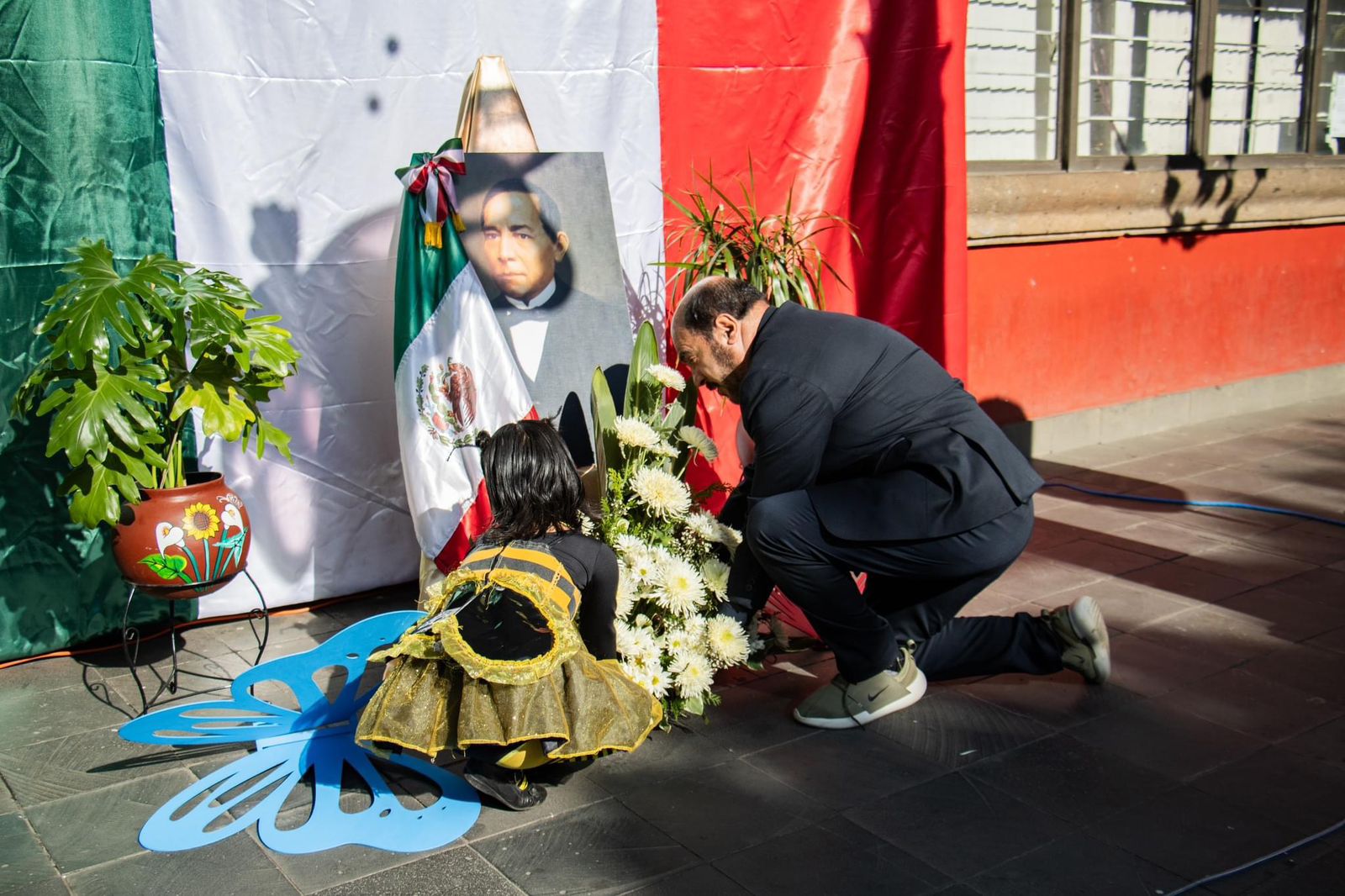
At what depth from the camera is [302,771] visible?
9.84 feet

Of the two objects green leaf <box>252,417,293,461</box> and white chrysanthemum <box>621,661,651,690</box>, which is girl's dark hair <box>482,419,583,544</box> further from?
green leaf <box>252,417,293,461</box>

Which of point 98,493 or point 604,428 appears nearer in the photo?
point 98,493

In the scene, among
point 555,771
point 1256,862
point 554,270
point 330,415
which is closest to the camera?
point 1256,862

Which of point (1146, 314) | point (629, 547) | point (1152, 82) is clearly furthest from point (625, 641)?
point (1152, 82)

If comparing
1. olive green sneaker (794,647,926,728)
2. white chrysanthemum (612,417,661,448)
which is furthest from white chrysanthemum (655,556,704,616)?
olive green sneaker (794,647,926,728)

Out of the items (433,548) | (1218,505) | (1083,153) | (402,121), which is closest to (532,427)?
(433,548)

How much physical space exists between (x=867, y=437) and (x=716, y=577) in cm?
57

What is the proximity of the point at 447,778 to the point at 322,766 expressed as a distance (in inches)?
13.1

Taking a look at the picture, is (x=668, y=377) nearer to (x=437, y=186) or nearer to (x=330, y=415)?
(x=437, y=186)

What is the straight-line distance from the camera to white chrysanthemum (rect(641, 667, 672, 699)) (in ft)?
10.2

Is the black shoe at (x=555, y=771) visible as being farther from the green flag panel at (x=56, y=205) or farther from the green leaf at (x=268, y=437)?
the green flag panel at (x=56, y=205)

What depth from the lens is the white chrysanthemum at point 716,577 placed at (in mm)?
3264

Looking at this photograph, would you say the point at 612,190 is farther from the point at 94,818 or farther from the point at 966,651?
the point at 94,818

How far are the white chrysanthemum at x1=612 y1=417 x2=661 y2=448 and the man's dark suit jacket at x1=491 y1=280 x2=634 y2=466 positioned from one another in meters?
0.73
